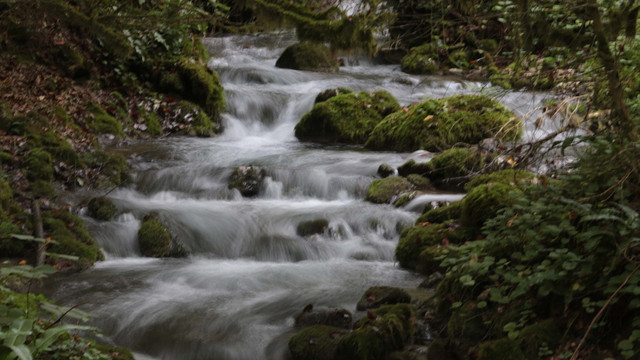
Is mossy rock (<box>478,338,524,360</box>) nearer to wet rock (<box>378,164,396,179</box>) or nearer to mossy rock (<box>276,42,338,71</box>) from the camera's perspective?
wet rock (<box>378,164,396,179</box>)

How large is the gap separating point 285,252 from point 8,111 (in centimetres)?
486

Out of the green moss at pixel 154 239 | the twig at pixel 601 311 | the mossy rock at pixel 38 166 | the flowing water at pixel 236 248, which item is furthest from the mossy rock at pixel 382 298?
the mossy rock at pixel 38 166

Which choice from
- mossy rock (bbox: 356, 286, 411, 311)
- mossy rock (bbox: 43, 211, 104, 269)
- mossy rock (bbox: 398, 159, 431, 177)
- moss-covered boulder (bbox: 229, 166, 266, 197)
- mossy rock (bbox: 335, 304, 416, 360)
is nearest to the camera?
mossy rock (bbox: 335, 304, 416, 360)

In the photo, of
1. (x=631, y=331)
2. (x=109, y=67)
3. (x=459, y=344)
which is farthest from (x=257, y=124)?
(x=631, y=331)

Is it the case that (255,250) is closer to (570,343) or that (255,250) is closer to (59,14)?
(59,14)

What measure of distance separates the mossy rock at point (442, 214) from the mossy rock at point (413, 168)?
1.89 m

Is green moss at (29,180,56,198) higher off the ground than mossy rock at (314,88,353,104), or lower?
lower

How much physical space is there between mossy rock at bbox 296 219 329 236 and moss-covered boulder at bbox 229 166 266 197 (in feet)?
5.20

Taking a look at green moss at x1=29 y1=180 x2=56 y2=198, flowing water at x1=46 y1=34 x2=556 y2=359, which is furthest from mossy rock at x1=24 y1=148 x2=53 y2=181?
flowing water at x1=46 y1=34 x2=556 y2=359

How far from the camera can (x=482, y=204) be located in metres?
6.03

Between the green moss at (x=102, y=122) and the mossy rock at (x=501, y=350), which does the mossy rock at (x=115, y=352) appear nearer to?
the mossy rock at (x=501, y=350)

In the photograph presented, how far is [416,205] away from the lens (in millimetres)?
7953

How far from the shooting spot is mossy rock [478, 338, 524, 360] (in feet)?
12.8

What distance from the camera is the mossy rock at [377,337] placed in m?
4.52
